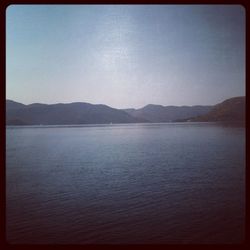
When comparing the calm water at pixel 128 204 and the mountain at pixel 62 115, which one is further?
the mountain at pixel 62 115

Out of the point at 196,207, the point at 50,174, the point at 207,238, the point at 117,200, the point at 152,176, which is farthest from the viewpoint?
the point at 50,174

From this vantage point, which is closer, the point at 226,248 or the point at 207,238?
the point at 226,248

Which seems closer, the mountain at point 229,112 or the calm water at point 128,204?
the calm water at point 128,204

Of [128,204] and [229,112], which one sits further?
[229,112]

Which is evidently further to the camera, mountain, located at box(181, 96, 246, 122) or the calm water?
mountain, located at box(181, 96, 246, 122)

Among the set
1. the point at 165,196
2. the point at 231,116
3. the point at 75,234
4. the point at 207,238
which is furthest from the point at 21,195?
the point at 231,116

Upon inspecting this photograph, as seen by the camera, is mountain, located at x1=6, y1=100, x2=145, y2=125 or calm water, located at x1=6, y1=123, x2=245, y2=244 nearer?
calm water, located at x1=6, y1=123, x2=245, y2=244

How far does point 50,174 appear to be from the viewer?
1588cm

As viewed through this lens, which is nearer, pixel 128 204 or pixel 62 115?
pixel 128 204
